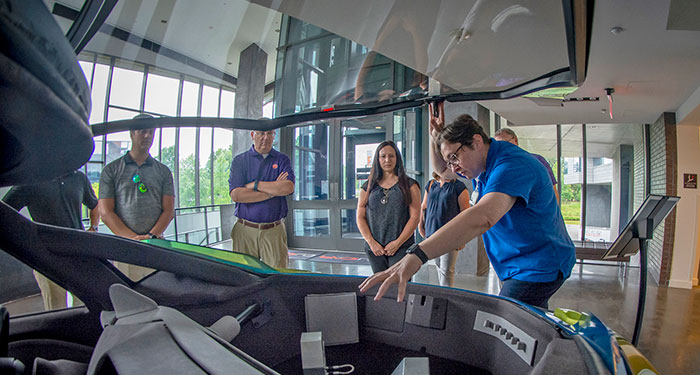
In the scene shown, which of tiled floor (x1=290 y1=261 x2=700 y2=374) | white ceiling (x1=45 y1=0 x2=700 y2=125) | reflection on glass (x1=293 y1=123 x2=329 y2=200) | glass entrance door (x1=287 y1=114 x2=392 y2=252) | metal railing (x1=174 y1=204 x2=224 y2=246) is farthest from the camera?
tiled floor (x1=290 y1=261 x2=700 y2=374)

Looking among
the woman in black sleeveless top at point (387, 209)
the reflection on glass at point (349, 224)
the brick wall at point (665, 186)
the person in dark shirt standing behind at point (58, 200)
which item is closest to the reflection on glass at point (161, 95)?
the person in dark shirt standing behind at point (58, 200)

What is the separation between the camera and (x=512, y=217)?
1.29 meters

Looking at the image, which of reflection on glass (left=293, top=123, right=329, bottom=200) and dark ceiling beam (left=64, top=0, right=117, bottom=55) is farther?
reflection on glass (left=293, top=123, right=329, bottom=200)

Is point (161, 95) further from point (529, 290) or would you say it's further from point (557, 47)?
point (529, 290)

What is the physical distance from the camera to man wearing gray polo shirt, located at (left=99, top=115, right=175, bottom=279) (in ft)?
1.98

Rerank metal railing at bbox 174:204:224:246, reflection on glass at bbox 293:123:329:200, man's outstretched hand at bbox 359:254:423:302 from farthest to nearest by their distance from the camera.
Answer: reflection on glass at bbox 293:123:329:200
man's outstretched hand at bbox 359:254:423:302
metal railing at bbox 174:204:224:246

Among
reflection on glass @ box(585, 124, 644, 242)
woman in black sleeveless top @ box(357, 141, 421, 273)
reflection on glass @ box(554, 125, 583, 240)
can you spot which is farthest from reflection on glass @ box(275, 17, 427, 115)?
reflection on glass @ box(585, 124, 644, 242)

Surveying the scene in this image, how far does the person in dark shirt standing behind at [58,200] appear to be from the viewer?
18.1 inches

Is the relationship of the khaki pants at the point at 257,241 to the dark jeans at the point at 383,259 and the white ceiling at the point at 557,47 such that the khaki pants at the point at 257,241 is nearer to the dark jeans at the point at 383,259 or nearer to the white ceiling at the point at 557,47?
the white ceiling at the point at 557,47

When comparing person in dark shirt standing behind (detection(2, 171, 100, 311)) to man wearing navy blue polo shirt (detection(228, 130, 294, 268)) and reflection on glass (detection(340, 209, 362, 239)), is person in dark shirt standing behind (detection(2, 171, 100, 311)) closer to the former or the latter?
man wearing navy blue polo shirt (detection(228, 130, 294, 268))

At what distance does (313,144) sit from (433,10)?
634mm

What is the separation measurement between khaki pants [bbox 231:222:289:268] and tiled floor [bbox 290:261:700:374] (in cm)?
67

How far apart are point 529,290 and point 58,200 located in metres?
1.36

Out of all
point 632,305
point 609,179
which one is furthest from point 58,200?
point 609,179
